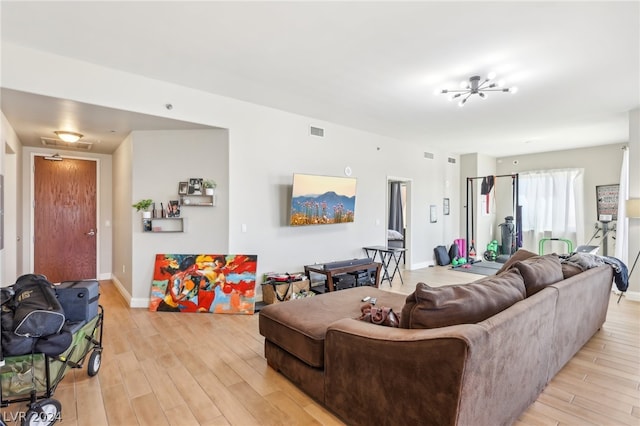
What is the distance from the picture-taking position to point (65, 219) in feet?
18.4

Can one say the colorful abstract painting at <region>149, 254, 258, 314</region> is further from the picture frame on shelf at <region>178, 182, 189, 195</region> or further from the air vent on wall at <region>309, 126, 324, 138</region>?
the air vent on wall at <region>309, 126, 324, 138</region>

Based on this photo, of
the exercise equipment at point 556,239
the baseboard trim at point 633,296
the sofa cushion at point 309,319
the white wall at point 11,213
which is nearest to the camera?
the sofa cushion at point 309,319

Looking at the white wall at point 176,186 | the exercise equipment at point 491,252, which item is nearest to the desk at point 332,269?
the white wall at point 176,186

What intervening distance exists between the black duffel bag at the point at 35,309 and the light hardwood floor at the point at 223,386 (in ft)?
2.15

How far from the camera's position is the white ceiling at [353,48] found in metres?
2.49

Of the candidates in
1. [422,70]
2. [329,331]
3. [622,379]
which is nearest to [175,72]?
[422,70]

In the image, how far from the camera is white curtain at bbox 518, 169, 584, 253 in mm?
7641

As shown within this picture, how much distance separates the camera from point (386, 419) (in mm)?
1692

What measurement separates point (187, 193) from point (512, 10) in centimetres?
404

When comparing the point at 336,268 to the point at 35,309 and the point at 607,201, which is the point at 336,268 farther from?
the point at 607,201

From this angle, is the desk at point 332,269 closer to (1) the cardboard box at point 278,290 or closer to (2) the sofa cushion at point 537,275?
(1) the cardboard box at point 278,290

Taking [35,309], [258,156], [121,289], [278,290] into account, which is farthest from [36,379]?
[121,289]

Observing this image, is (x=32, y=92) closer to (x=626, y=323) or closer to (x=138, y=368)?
(x=138, y=368)

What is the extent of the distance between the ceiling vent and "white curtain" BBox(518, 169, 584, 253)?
32.4ft
